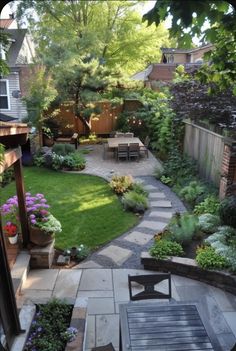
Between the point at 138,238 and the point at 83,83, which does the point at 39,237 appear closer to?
the point at 138,238

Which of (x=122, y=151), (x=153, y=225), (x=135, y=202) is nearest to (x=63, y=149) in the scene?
(x=122, y=151)

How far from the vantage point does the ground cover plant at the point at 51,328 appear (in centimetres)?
335

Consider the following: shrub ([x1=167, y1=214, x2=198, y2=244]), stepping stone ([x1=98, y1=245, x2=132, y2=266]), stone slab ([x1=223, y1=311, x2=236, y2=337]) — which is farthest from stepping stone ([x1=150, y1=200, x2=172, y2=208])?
stone slab ([x1=223, y1=311, x2=236, y2=337])

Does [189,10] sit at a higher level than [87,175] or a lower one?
higher

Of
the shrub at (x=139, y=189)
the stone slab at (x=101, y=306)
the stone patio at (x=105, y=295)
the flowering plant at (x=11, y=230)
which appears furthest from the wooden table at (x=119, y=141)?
the stone slab at (x=101, y=306)

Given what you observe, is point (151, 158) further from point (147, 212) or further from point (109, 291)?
point (109, 291)

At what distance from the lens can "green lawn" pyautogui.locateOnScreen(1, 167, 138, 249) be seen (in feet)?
21.6

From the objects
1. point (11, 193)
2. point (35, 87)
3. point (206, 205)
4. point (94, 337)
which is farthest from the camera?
point (35, 87)

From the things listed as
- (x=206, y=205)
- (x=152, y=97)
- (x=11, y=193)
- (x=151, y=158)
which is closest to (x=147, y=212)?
(x=206, y=205)

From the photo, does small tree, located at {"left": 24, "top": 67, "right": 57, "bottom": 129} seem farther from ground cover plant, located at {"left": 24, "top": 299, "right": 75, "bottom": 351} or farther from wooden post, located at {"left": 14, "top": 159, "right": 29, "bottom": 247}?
ground cover plant, located at {"left": 24, "top": 299, "right": 75, "bottom": 351}

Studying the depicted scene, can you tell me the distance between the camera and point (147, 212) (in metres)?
7.87

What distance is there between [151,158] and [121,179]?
Result: 4.01 m

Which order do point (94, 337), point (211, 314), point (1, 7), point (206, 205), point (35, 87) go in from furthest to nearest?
1. point (35, 87)
2. point (206, 205)
3. point (211, 314)
4. point (94, 337)
5. point (1, 7)

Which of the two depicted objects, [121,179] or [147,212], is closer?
[147,212]
